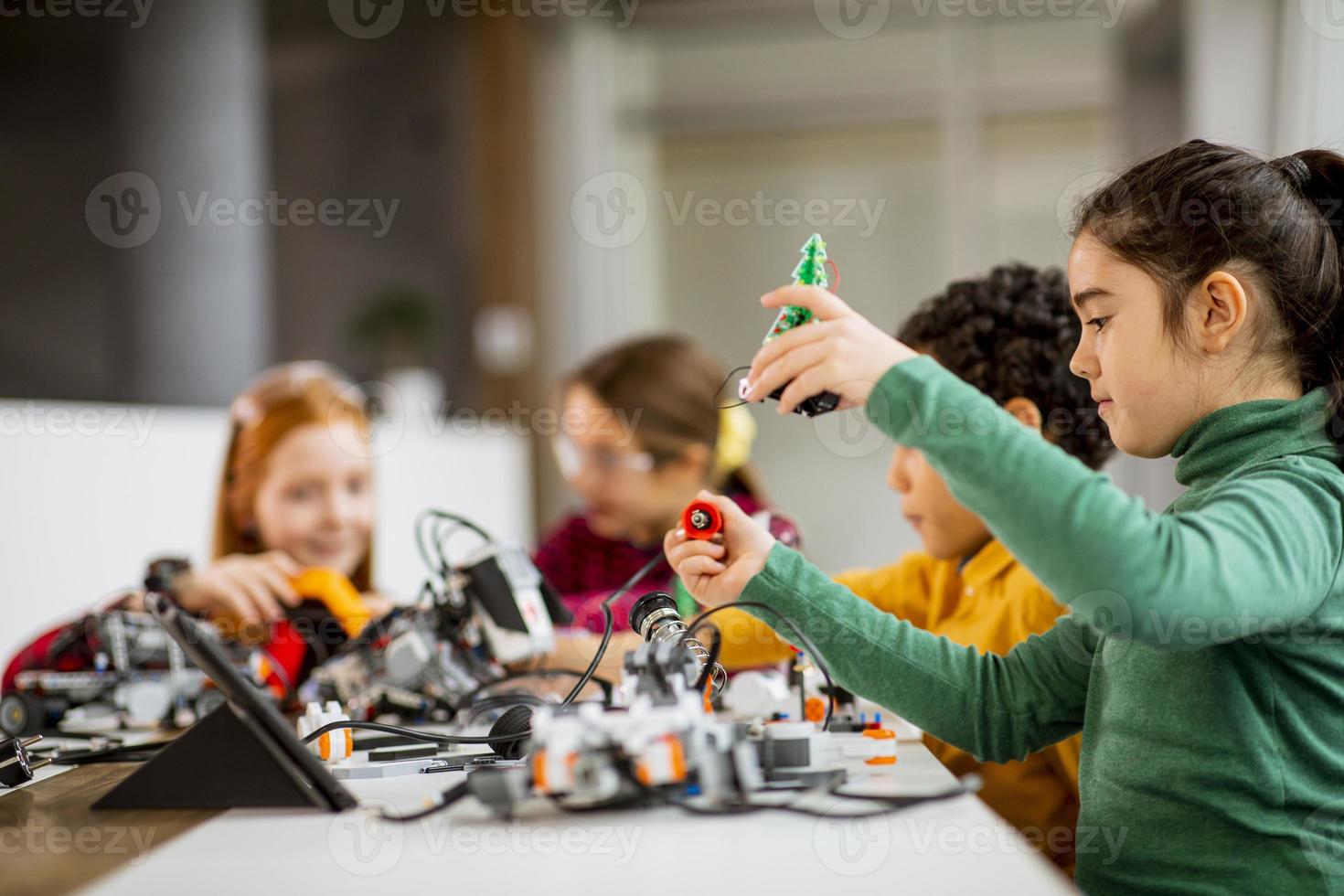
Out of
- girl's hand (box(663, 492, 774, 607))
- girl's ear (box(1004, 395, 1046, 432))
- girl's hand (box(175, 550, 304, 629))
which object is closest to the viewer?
girl's hand (box(663, 492, 774, 607))

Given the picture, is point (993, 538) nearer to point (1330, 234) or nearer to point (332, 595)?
point (1330, 234)

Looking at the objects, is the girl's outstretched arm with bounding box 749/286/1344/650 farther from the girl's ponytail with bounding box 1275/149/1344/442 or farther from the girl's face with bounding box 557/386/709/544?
the girl's face with bounding box 557/386/709/544

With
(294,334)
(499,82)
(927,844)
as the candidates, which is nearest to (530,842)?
(927,844)

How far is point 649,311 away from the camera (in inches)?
191

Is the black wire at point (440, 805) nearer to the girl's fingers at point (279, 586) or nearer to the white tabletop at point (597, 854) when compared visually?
the white tabletop at point (597, 854)

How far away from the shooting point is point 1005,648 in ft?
3.96

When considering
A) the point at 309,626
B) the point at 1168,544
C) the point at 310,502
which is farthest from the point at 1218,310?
the point at 310,502

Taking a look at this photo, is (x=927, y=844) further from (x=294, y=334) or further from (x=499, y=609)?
(x=294, y=334)

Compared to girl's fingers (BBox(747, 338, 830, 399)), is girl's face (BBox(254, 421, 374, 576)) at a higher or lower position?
lower

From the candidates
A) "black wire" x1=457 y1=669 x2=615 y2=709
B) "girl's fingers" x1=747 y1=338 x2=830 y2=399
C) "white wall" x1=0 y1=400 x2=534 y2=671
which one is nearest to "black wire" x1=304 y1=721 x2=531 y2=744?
"black wire" x1=457 y1=669 x2=615 y2=709

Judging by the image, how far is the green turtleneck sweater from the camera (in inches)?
27.4

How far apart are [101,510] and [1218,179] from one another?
165 cm

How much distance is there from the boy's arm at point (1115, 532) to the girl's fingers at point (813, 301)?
0.07 metres

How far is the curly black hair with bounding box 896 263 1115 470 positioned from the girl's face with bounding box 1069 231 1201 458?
39cm
